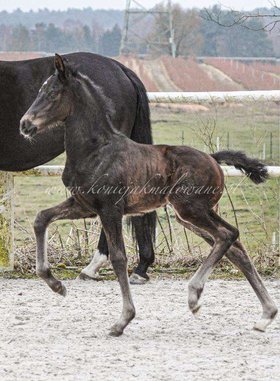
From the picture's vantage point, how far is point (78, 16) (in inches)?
4756

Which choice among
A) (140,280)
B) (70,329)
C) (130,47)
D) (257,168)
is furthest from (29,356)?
(130,47)

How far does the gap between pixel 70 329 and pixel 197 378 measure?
1346 millimetres

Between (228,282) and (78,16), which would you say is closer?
(228,282)

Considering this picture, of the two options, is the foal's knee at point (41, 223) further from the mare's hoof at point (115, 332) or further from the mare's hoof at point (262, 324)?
the mare's hoof at point (262, 324)

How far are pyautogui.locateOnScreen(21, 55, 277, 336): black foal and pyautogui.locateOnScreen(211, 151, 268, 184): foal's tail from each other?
0.24 m

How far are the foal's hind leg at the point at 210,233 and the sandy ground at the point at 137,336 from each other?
36cm

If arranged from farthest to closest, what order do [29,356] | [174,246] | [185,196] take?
1. [174,246]
2. [185,196]
3. [29,356]

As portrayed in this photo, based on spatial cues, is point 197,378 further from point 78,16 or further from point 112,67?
point 78,16

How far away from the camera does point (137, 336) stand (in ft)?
20.5

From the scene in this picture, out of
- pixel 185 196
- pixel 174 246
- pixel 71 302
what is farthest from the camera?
pixel 174 246

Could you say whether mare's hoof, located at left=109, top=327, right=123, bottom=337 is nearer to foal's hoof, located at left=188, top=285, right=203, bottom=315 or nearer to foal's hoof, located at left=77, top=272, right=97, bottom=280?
foal's hoof, located at left=188, top=285, right=203, bottom=315

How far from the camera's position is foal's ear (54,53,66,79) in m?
6.27

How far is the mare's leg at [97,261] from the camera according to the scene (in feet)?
27.1

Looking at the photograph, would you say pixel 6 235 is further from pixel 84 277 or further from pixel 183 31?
pixel 183 31
